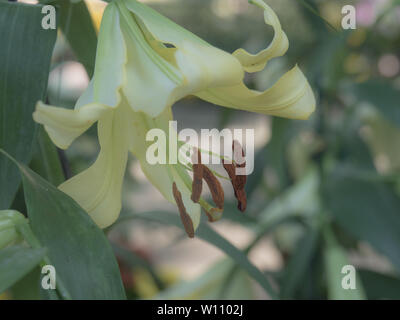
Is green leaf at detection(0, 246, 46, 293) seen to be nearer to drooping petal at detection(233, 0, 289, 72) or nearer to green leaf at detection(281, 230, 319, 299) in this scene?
drooping petal at detection(233, 0, 289, 72)

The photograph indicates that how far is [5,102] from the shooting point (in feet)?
1.00

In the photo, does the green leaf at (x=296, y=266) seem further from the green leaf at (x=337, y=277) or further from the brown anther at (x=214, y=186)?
the brown anther at (x=214, y=186)

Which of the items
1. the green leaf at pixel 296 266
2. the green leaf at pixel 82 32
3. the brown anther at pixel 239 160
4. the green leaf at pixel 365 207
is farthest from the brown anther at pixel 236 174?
the green leaf at pixel 365 207

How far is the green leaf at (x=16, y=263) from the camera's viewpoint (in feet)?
0.76

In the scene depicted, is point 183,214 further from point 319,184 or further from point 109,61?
point 319,184

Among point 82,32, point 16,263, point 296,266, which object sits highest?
point 82,32

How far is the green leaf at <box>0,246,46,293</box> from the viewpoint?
0.76ft

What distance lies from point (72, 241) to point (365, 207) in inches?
20.5

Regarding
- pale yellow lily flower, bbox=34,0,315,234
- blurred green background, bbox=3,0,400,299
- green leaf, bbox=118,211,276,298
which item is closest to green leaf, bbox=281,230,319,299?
blurred green background, bbox=3,0,400,299

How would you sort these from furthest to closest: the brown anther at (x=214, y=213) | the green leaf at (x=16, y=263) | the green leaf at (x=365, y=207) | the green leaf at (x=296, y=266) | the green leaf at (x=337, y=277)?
the green leaf at (x=365, y=207)
the green leaf at (x=296, y=266)
the green leaf at (x=337, y=277)
the brown anther at (x=214, y=213)
the green leaf at (x=16, y=263)

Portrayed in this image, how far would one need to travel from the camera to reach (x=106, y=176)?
32 cm

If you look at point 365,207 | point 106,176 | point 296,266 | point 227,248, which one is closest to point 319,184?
point 365,207

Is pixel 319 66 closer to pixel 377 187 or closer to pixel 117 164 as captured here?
pixel 377 187

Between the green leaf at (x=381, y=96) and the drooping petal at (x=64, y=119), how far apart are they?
566mm
